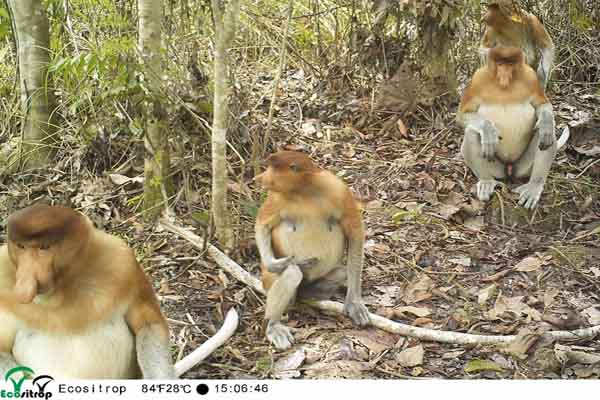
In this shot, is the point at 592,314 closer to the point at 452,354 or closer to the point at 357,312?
the point at 452,354

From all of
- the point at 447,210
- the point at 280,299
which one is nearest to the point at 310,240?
the point at 280,299

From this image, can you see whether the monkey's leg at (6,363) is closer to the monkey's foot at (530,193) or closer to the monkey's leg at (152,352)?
the monkey's leg at (152,352)

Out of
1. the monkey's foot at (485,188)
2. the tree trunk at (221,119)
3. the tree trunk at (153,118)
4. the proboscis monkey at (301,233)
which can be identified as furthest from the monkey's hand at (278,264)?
the monkey's foot at (485,188)

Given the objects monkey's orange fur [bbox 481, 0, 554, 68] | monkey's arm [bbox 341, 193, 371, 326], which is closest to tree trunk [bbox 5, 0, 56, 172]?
monkey's arm [bbox 341, 193, 371, 326]

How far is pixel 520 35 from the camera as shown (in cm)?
597

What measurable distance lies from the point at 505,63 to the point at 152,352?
3.14m

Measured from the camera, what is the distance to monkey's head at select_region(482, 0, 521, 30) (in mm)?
5848

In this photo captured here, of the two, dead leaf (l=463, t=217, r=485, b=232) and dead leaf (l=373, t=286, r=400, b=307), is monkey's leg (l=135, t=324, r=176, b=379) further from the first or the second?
dead leaf (l=463, t=217, r=485, b=232)

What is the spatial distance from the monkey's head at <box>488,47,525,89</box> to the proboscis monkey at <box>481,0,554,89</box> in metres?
0.99

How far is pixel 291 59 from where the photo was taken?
5590 millimetres

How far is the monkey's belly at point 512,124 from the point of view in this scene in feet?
16.4

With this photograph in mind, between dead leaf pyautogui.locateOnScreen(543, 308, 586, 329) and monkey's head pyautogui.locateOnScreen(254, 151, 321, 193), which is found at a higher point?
monkey's head pyautogui.locateOnScreen(254, 151, 321, 193)
